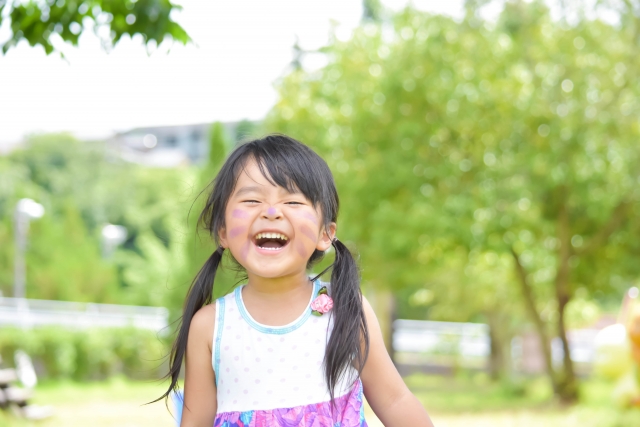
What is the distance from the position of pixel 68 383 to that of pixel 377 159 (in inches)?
295

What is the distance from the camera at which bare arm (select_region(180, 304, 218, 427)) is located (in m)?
1.67

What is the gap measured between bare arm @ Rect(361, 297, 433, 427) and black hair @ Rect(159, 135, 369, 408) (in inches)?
1.4

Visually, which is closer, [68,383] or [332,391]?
[332,391]

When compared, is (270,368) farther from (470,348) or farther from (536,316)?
(470,348)

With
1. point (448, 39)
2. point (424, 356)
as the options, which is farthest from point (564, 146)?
point (424, 356)

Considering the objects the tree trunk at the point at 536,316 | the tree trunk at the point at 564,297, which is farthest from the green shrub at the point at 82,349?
the tree trunk at the point at 564,297

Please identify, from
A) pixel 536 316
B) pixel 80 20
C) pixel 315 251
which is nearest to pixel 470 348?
pixel 536 316

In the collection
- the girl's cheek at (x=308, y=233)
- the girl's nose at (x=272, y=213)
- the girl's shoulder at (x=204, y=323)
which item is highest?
the girl's nose at (x=272, y=213)

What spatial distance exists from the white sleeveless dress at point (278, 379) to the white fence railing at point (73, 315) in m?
13.1

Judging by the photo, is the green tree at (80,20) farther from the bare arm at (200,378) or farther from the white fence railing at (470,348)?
the white fence railing at (470,348)

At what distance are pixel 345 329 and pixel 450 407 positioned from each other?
11.2 m

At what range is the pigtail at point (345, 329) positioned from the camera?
5.28 ft

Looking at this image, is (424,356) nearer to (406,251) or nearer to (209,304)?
(406,251)

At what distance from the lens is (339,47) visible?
13625 mm
